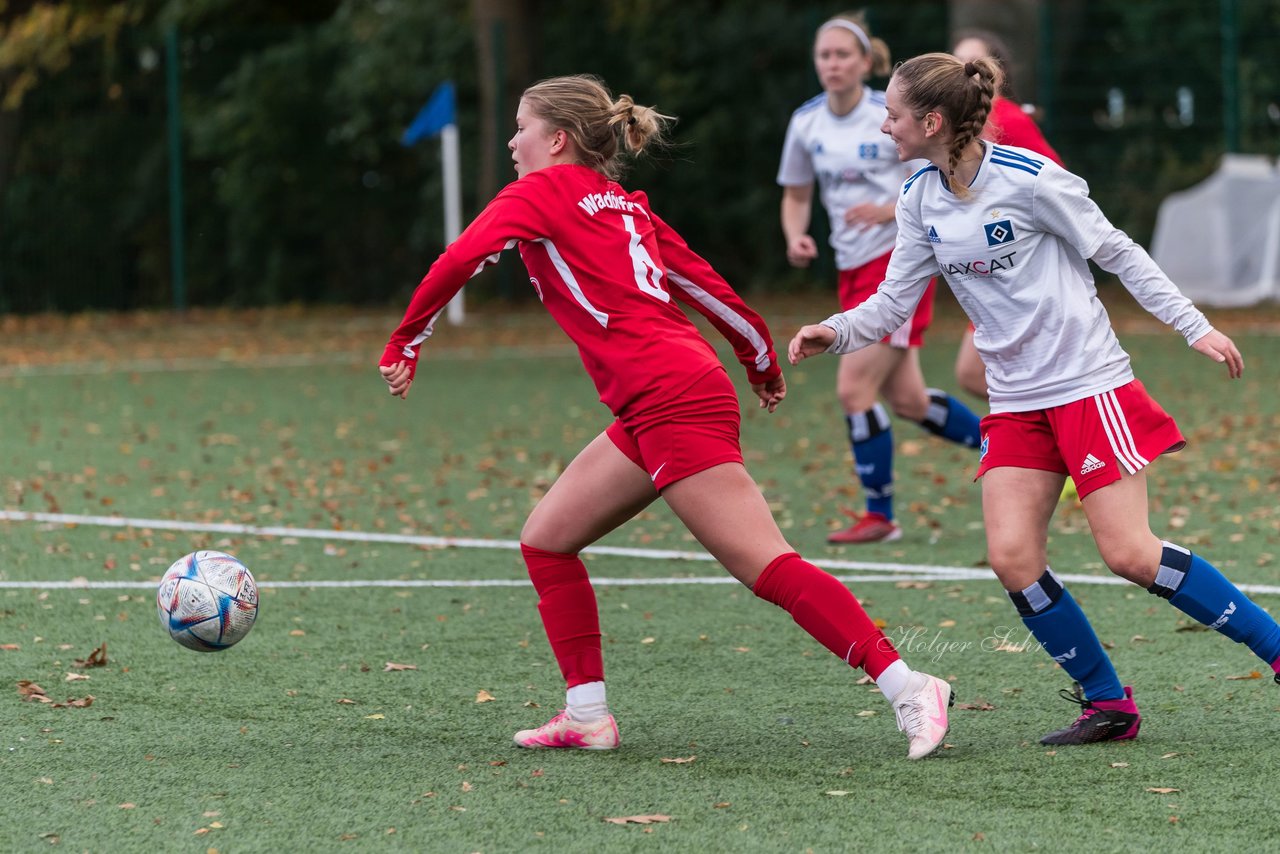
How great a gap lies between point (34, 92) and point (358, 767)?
878 inches

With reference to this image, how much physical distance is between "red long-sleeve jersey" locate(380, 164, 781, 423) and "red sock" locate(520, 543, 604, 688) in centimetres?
49

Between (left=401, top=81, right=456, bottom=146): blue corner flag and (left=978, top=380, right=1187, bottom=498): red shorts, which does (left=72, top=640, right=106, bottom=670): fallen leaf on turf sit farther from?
(left=401, top=81, right=456, bottom=146): blue corner flag

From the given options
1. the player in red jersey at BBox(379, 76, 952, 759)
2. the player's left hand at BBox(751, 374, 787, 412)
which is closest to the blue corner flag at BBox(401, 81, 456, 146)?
the player's left hand at BBox(751, 374, 787, 412)

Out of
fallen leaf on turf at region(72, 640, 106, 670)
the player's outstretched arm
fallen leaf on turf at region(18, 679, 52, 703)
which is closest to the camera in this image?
the player's outstretched arm

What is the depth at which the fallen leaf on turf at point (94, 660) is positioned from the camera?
5.65 m

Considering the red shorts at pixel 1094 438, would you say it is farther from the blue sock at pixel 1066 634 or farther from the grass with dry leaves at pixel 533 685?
the grass with dry leaves at pixel 533 685

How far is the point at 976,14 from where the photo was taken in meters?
20.7

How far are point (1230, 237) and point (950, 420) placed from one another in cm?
1282

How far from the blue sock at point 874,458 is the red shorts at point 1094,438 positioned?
3368mm

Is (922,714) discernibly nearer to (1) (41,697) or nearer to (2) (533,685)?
(2) (533,685)

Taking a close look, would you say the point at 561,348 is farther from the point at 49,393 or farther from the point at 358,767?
the point at 358,767

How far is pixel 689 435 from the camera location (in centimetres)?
444

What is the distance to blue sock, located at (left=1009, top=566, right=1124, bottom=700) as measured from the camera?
4.57 metres

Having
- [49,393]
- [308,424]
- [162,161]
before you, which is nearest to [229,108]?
[162,161]
